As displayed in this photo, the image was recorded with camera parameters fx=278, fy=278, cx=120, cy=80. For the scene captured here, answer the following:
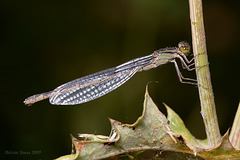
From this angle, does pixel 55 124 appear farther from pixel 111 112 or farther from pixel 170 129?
pixel 170 129

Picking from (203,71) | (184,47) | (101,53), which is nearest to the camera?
(203,71)

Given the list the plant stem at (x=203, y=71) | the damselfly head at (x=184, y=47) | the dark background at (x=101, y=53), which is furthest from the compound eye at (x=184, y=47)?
the plant stem at (x=203, y=71)

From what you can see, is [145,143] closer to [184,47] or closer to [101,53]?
[184,47]

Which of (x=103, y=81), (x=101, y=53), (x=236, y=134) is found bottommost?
(x=236, y=134)

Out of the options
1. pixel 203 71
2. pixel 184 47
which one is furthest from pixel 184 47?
pixel 203 71

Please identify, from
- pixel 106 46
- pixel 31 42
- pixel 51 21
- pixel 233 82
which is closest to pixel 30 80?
pixel 31 42

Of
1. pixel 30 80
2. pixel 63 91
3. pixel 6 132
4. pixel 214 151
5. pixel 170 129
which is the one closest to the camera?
pixel 214 151
